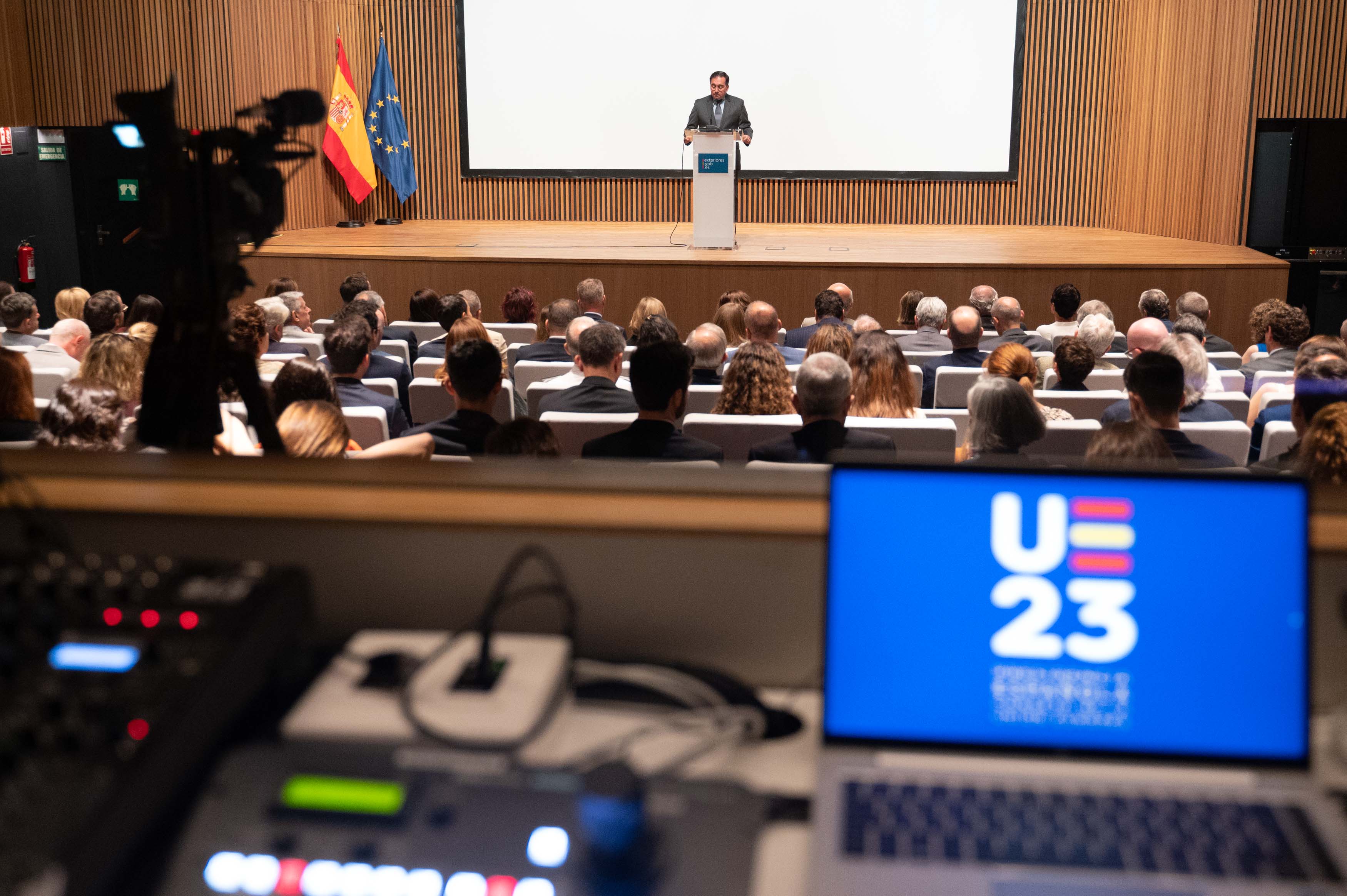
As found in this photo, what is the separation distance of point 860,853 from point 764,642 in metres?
0.35

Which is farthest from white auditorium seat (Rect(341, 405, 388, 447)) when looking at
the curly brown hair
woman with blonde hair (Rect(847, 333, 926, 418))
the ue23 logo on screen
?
the ue23 logo on screen

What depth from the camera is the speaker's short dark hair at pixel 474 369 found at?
11.2ft

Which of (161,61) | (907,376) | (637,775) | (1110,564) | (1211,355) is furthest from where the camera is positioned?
(161,61)

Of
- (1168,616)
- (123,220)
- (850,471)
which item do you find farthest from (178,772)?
(123,220)

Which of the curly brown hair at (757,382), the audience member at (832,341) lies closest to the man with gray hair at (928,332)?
the audience member at (832,341)

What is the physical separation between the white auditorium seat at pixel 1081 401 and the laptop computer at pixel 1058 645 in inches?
116

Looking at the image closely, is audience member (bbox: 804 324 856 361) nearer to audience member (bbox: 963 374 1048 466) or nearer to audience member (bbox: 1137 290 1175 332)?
audience member (bbox: 963 374 1048 466)

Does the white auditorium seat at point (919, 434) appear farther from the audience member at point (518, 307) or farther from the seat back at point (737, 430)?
the audience member at point (518, 307)

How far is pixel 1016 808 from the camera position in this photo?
91 cm

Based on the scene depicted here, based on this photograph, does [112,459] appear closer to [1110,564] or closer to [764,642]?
[764,642]

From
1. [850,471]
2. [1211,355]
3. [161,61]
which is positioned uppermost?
[161,61]

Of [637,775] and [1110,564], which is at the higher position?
[1110,564]

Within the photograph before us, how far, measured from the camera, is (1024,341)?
18.7 feet

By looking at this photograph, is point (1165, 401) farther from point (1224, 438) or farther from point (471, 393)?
point (471, 393)
